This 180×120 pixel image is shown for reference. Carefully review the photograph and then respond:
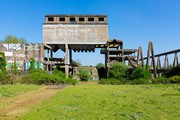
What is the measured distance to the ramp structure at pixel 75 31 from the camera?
1907 inches

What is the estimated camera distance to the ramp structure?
48438 millimetres

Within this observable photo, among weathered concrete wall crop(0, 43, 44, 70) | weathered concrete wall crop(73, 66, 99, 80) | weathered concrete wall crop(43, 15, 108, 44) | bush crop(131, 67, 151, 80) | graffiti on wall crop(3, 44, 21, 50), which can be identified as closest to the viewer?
bush crop(131, 67, 151, 80)

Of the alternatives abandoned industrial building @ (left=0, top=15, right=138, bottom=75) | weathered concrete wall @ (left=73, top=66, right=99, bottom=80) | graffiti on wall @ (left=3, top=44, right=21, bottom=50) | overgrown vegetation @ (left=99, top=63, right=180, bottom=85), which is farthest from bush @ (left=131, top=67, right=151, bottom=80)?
graffiti on wall @ (left=3, top=44, right=21, bottom=50)

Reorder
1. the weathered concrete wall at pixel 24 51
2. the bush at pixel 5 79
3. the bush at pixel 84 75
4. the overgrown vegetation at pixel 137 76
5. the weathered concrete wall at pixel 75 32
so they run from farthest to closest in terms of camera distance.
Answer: the bush at pixel 84 75 < the weathered concrete wall at pixel 75 32 < the weathered concrete wall at pixel 24 51 < the bush at pixel 5 79 < the overgrown vegetation at pixel 137 76

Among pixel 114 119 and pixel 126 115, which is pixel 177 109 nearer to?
pixel 126 115

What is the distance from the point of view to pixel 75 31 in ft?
161

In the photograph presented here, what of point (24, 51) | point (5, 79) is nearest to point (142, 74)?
point (5, 79)

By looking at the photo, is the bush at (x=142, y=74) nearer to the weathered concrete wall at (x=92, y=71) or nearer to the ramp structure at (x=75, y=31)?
the ramp structure at (x=75, y=31)

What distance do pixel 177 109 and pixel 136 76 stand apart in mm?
25077

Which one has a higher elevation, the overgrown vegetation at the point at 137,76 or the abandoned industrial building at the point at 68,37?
the abandoned industrial building at the point at 68,37

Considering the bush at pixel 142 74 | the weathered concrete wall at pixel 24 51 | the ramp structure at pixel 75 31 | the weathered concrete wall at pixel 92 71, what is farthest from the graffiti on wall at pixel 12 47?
the bush at pixel 142 74

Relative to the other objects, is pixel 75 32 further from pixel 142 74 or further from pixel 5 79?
pixel 5 79

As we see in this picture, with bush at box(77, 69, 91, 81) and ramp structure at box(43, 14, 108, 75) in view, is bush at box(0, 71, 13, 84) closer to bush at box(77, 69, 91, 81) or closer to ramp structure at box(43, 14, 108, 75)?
ramp structure at box(43, 14, 108, 75)

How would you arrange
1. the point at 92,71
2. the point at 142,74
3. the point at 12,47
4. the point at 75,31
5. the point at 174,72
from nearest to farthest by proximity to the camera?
1. the point at 174,72
2. the point at 142,74
3. the point at 12,47
4. the point at 75,31
5. the point at 92,71
